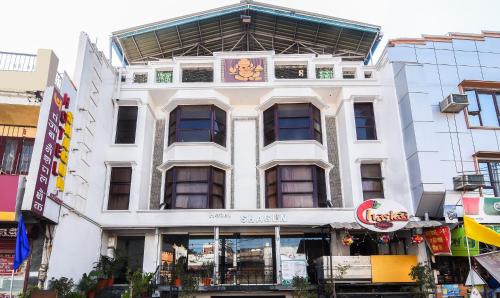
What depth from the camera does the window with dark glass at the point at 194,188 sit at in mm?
17984

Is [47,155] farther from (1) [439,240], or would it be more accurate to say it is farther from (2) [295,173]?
(1) [439,240]

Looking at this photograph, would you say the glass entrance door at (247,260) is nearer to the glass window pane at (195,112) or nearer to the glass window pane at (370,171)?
the glass window pane at (370,171)

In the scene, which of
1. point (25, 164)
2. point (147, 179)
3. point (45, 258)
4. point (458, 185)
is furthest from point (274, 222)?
point (25, 164)

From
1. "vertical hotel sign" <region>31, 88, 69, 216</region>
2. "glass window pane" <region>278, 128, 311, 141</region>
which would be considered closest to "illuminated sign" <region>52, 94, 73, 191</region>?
"vertical hotel sign" <region>31, 88, 69, 216</region>

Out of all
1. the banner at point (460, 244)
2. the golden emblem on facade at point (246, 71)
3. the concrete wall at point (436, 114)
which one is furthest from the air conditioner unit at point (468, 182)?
the golden emblem on facade at point (246, 71)

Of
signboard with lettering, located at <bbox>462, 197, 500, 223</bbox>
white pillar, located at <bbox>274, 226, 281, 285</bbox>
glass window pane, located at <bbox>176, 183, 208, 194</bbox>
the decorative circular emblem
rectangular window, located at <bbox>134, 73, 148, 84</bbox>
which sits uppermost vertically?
rectangular window, located at <bbox>134, 73, 148, 84</bbox>

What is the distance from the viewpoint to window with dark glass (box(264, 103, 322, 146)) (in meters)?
19.2

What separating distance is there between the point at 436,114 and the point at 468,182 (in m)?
3.26

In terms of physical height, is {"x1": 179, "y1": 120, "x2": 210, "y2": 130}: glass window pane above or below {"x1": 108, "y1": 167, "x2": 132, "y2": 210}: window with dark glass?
above

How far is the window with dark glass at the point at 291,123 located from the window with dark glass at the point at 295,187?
1483mm

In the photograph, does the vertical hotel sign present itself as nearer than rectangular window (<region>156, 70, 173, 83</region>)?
Yes

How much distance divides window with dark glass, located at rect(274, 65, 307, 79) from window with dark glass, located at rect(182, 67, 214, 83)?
3.20 meters

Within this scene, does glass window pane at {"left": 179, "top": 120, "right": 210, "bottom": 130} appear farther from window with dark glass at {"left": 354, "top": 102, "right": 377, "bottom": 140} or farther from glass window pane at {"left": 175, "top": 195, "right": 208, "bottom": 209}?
window with dark glass at {"left": 354, "top": 102, "right": 377, "bottom": 140}

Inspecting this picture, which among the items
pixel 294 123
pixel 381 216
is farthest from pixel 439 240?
pixel 294 123
